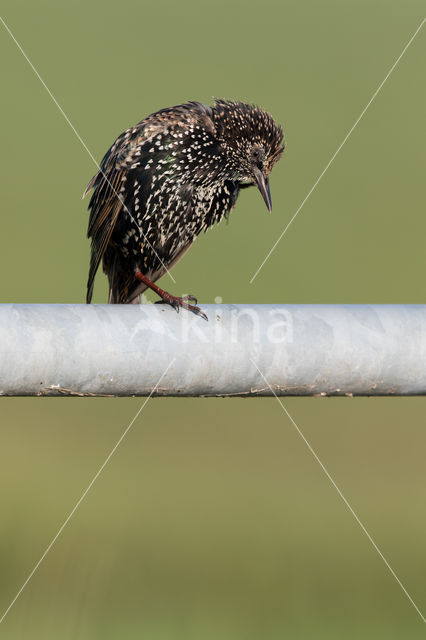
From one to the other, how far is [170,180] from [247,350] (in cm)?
165

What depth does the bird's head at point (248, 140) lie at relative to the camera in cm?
292

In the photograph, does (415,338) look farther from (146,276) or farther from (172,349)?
(146,276)

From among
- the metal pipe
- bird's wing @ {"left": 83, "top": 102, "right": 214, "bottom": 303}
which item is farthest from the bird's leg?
the metal pipe

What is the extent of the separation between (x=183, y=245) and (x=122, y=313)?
73.0 inches

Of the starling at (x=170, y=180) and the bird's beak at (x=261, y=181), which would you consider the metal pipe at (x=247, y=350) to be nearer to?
the starling at (x=170, y=180)

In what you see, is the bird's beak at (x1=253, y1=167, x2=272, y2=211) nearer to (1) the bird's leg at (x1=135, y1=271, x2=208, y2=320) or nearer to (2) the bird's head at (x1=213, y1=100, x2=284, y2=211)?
(2) the bird's head at (x1=213, y1=100, x2=284, y2=211)

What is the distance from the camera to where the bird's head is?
2918 mm

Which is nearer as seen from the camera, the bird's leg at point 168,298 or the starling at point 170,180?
the bird's leg at point 168,298

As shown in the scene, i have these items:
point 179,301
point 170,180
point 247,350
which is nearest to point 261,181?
point 170,180

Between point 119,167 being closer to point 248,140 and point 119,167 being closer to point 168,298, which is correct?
point 248,140

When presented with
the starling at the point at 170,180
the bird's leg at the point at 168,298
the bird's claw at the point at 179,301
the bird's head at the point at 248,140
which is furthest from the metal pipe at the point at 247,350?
the bird's head at the point at 248,140

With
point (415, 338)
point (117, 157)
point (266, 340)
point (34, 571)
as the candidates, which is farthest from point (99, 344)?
point (117, 157)

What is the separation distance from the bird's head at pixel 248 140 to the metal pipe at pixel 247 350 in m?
1.66

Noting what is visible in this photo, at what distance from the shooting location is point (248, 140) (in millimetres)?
2938
